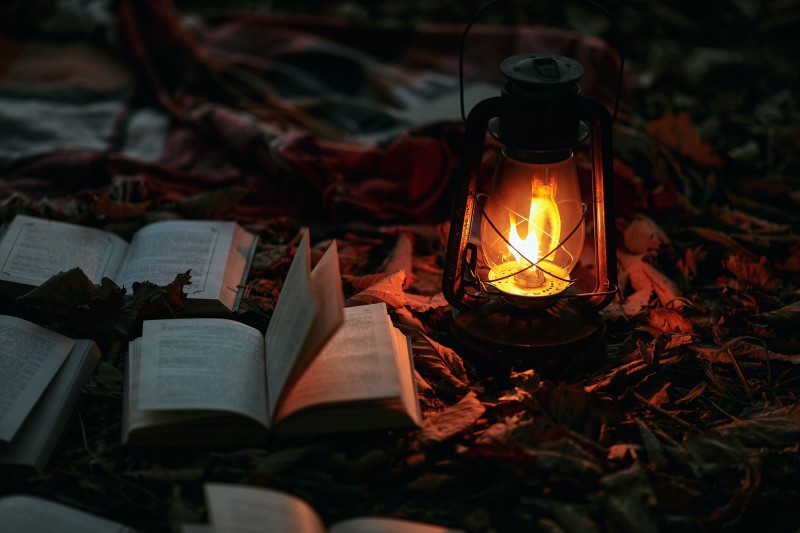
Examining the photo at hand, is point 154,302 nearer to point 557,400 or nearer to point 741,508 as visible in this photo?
point 557,400

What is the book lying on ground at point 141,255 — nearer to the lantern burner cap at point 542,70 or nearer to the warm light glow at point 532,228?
the warm light glow at point 532,228

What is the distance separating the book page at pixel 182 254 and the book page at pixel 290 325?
27cm

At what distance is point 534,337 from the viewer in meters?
1.69

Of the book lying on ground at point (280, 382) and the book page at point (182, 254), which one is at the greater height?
the book lying on ground at point (280, 382)

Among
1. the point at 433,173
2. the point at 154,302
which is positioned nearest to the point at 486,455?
the point at 154,302

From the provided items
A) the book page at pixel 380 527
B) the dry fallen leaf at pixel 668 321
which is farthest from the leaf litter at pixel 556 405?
the book page at pixel 380 527

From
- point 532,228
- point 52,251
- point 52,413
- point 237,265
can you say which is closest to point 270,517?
point 52,413

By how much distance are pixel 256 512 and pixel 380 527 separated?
19 centimetres

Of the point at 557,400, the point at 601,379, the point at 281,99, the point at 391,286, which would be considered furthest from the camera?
the point at 281,99

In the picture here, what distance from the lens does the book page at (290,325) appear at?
4.58 feet

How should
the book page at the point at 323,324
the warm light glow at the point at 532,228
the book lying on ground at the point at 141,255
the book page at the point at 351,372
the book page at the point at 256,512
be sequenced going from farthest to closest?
the book lying on ground at the point at 141,255 < the warm light glow at the point at 532,228 < the book page at the point at 351,372 < the book page at the point at 323,324 < the book page at the point at 256,512

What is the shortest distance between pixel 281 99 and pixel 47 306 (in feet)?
5.08

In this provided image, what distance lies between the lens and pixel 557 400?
1569 millimetres

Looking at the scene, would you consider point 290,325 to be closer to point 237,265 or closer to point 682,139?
point 237,265
